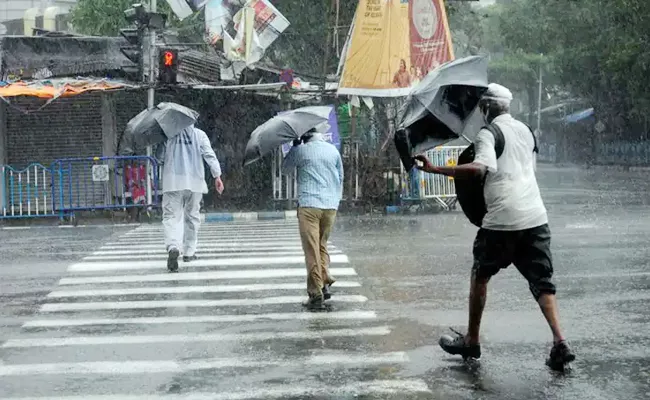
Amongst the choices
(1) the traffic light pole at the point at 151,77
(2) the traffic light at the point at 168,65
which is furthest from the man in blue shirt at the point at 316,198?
(1) the traffic light pole at the point at 151,77

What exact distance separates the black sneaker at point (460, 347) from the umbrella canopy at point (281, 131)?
2.88 m

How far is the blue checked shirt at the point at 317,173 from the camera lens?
9141mm

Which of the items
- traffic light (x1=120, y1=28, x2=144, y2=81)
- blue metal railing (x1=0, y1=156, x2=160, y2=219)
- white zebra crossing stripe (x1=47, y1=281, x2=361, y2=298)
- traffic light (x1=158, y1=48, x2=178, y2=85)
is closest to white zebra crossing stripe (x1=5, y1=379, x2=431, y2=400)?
white zebra crossing stripe (x1=47, y1=281, x2=361, y2=298)

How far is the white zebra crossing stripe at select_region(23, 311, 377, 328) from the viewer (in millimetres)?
8406

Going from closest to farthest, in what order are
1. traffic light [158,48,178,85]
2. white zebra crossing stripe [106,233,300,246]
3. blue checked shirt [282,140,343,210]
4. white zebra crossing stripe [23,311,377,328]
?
white zebra crossing stripe [23,311,377,328] → blue checked shirt [282,140,343,210] → white zebra crossing stripe [106,233,300,246] → traffic light [158,48,178,85]

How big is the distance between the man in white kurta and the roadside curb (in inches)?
341

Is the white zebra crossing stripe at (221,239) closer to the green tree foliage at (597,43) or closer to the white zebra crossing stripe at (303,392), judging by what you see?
the white zebra crossing stripe at (303,392)

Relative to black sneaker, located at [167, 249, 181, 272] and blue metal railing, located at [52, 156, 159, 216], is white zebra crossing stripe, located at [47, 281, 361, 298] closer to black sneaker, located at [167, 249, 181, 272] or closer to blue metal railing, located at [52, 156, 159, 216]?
black sneaker, located at [167, 249, 181, 272]

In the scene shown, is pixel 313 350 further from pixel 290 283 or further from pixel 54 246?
pixel 54 246

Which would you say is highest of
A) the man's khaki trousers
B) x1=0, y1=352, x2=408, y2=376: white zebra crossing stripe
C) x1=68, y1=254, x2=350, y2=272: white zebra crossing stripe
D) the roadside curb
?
the man's khaki trousers

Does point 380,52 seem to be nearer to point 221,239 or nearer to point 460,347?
point 221,239

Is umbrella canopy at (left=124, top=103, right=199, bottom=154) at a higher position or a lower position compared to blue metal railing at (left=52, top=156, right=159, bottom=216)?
higher

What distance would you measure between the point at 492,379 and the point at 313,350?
1.44 metres

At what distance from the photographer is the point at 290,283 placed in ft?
34.5
